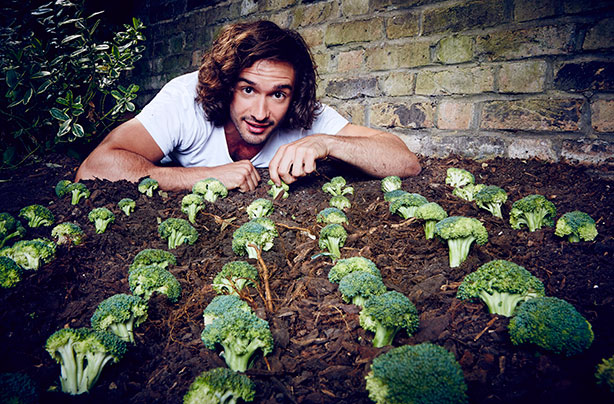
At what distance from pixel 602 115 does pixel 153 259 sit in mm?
3824

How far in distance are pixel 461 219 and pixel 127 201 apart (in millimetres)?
2349

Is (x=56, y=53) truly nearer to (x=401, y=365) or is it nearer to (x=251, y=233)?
(x=251, y=233)

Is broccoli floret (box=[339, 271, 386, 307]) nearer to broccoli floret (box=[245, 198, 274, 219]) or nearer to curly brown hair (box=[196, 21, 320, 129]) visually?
broccoli floret (box=[245, 198, 274, 219])

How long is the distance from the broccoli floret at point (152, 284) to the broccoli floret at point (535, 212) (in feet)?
7.00

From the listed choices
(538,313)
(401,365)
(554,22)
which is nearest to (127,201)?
(401,365)

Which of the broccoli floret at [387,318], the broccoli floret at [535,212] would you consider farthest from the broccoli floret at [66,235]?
the broccoli floret at [535,212]

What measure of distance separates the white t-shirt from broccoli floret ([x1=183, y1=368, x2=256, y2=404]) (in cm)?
281

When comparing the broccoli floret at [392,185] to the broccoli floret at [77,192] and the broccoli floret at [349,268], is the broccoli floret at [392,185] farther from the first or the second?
the broccoli floret at [77,192]

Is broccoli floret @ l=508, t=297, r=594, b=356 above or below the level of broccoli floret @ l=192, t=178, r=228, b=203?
above

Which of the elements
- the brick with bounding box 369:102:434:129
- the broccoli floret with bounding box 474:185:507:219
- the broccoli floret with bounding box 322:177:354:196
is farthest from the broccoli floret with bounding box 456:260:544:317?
the brick with bounding box 369:102:434:129

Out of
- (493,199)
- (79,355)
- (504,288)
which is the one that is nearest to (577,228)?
(493,199)

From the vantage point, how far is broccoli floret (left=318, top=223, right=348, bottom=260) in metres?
2.00

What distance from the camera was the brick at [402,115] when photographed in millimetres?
3911

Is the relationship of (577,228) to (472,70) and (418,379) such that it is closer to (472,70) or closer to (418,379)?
(418,379)
